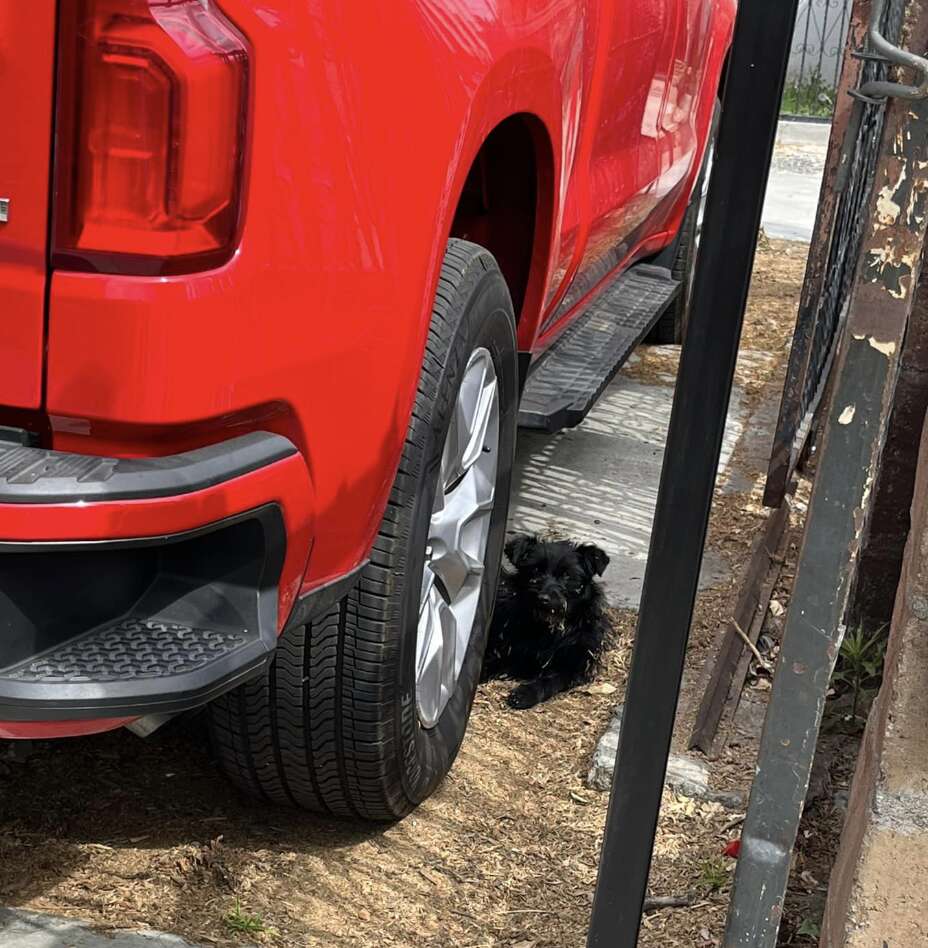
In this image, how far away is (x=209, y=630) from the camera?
189 cm

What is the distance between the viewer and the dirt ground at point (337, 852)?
2564 millimetres

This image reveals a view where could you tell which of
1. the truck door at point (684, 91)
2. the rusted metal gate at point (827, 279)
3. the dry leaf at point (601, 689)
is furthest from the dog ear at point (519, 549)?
the truck door at point (684, 91)

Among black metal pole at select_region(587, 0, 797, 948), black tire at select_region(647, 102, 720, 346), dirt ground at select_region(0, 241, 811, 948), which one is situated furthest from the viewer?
black tire at select_region(647, 102, 720, 346)

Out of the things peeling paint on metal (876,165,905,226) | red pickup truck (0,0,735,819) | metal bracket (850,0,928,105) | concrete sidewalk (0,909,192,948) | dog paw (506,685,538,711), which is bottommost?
concrete sidewalk (0,909,192,948)

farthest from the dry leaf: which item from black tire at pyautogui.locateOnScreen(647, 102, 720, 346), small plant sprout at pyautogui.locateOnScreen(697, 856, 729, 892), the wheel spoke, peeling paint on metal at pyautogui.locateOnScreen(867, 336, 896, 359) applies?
black tire at pyautogui.locateOnScreen(647, 102, 720, 346)

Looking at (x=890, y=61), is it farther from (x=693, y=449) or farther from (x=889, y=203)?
(x=693, y=449)

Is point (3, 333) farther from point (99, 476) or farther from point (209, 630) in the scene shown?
point (209, 630)

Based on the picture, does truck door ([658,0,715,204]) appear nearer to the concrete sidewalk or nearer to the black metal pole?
the black metal pole

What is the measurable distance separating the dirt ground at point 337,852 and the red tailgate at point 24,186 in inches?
47.1

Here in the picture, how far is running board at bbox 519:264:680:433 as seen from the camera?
3430 mm

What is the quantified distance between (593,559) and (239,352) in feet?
6.94

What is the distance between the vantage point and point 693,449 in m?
1.53

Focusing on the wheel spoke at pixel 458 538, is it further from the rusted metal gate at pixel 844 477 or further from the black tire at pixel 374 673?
the rusted metal gate at pixel 844 477

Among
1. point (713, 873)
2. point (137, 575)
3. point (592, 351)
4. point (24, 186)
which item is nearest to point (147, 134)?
point (24, 186)
